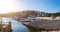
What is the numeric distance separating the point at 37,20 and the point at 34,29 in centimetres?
15

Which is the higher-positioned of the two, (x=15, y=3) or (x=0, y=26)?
(x=15, y=3)

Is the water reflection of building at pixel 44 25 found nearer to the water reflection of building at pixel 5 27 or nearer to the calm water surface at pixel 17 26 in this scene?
the calm water surface at pixel 17 26

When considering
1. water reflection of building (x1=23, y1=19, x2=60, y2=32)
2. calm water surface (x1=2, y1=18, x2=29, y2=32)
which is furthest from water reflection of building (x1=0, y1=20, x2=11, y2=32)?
water reflection of building (x1=23, y1=19, x2=60, y2=32)

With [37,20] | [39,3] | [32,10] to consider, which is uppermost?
[39,3]

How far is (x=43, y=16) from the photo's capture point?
1.85 meters

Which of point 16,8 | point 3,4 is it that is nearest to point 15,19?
point 16,8

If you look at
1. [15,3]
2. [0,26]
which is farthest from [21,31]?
[15,3]

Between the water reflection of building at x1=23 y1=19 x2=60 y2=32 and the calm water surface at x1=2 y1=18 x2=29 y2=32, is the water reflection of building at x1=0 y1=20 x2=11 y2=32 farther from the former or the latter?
the water reflection of building at x1=23 y1=19 x2=60 y2=32

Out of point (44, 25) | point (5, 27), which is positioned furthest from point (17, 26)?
point (44, 25)

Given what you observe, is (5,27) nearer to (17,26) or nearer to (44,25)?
(17,26)

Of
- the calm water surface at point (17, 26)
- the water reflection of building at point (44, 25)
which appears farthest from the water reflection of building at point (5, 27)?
the water reflection of building at point (44, 25)

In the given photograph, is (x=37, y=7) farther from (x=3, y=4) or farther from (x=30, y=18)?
(x=3, y=4)

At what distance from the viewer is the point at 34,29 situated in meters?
1.81

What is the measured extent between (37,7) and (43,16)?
0.58 feet
